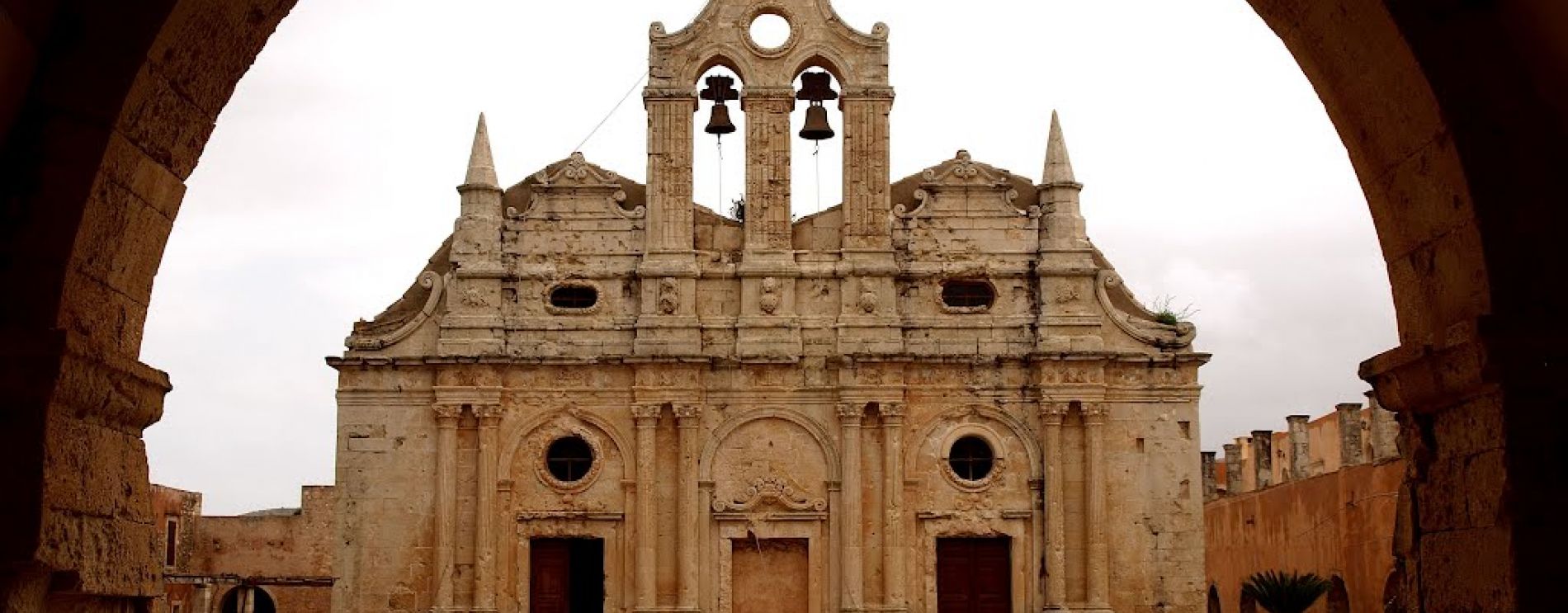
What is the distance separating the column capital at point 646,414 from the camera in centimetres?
2409

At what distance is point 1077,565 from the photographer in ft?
78.7

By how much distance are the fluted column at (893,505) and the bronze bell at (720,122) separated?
4.44 m

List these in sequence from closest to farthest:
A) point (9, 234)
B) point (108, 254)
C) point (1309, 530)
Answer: point (9, 234) → point (108, 254) → point (1309, 530)

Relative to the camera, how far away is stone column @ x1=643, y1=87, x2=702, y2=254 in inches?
973

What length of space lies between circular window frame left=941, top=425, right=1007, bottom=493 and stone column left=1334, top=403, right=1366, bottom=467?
33.9ft

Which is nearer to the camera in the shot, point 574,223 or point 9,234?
point 9,234

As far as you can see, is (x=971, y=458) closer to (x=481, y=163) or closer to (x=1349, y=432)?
(x=481, y=163)

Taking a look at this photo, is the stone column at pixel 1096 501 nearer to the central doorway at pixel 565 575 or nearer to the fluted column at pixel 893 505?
the fluted column at pixel 893 505

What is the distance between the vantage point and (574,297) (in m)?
24.9

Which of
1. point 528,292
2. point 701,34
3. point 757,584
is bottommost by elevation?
point 757,584

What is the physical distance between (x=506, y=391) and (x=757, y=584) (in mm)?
4264

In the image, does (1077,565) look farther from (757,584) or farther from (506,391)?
(506,391)

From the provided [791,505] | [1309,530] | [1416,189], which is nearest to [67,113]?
[1416,189]

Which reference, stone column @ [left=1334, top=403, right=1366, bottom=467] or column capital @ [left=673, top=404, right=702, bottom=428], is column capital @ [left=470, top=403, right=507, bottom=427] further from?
stone column @ [left=1334, top=403, right=1366, bottom=467]
